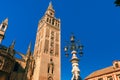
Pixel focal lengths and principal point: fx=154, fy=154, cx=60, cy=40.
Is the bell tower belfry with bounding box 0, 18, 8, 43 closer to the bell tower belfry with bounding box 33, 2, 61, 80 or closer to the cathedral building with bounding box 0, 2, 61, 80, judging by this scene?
the cathedral building with bounding box 0, 2, 61, 80

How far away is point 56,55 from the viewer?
147 ft

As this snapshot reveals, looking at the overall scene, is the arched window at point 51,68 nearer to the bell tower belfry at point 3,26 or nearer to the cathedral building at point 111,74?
the cathedral building at point 111,74

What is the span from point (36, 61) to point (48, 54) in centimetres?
381

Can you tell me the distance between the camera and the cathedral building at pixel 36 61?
3551 cm

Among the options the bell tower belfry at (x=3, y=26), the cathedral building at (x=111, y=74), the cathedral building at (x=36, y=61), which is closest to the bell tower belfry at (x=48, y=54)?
the cathedral building at (x=36, y=61)

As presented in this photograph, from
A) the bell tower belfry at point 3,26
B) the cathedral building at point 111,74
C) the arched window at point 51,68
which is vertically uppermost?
the bell tower belfry at point 3,26

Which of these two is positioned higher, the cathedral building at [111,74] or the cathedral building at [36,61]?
the cathedral building at [36,61]

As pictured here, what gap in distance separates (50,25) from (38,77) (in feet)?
69.9

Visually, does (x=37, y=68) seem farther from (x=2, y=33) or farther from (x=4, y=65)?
(x=2, y=33)

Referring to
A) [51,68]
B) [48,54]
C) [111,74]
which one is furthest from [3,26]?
[111,74]

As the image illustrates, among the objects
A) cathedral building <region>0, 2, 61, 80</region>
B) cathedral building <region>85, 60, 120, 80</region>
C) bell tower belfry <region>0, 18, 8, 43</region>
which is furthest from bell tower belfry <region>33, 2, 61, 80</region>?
bell tower belfry <region>0, 18, 8, 43</region>

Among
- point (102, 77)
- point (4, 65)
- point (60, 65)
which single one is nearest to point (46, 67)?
point (60, 65)

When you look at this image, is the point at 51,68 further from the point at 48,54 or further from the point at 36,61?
the point at 36,61

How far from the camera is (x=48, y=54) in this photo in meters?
42.8
